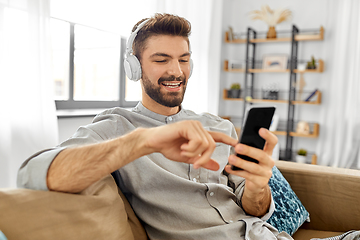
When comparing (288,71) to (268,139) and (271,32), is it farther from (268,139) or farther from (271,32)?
(268,139)

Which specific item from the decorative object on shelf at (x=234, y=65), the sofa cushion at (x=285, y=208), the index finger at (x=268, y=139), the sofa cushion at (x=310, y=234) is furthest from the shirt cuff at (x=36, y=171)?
the decorative object on shelf at (x=234, y=65)

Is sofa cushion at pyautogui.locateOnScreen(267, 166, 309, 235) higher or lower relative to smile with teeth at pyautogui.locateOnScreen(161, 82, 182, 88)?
lower

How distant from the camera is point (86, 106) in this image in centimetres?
252

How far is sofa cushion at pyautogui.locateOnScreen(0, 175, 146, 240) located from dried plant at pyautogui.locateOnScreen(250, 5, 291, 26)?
3704mm

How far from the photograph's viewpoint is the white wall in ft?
12.7

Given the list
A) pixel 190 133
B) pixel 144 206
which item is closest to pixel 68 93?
pixel 144 206

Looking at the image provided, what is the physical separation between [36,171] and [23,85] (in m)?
1.04

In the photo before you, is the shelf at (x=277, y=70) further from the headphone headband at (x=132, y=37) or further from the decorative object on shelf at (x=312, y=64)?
the headphone headband at (x=132, y=37)

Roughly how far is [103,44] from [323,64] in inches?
103

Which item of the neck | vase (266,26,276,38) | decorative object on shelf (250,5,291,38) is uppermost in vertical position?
decorative object on shelf (250,5,291,38)

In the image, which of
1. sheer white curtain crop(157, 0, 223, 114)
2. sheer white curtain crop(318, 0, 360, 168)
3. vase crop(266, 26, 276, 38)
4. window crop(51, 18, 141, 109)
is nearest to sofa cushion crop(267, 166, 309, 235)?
window crop(51, 18, 141, 109)

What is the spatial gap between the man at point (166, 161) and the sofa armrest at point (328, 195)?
381mm

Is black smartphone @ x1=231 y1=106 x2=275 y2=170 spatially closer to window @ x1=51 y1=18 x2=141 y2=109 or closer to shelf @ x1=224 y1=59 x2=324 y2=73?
window @ x1=51 y1=18 x2=141 y2=109

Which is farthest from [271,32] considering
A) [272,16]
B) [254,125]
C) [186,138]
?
[186,138]
